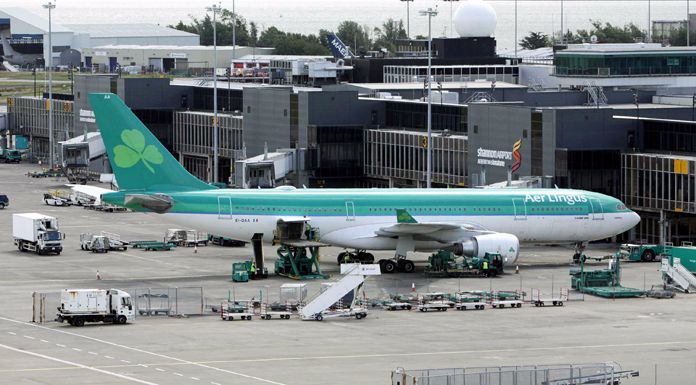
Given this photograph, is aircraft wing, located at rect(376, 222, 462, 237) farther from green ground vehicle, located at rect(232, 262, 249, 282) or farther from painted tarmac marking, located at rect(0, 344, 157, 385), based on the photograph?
painted tarmac marking, located at rect(0, 344, 157, 385)

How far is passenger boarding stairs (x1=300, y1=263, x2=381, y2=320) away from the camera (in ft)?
232

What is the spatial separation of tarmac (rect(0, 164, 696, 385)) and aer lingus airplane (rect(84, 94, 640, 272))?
2.22 metres

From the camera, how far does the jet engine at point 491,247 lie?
85875 mm

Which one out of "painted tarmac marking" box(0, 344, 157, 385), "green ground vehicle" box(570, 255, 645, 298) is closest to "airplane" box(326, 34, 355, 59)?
"green ground vehicle" box(570, 255, 645, 298)

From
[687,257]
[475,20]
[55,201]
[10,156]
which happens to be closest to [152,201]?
[687,257]

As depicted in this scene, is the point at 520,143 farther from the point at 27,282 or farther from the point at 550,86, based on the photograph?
the point at 550,86

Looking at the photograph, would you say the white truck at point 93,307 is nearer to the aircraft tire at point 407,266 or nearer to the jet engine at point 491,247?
the aircraft tire at point 407,266

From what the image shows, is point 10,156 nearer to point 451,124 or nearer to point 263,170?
point 263,170

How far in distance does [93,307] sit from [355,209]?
22156 mm

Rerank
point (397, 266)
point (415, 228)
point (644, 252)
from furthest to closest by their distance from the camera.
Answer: point (644, 252), point (397, 266), point (415, 228)

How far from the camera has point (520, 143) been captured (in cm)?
10531

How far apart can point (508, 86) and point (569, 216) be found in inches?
2327

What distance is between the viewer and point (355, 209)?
→ 87688 mm

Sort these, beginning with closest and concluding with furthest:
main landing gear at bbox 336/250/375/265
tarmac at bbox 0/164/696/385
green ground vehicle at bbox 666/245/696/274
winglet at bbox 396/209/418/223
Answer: tarmac at bbox 0/164/696/385 < green ground vehicle at bbox 666/245/696/274 < winglet at bbox 396/209/418/223 < main landing gear at bbox 336/250/375/265
